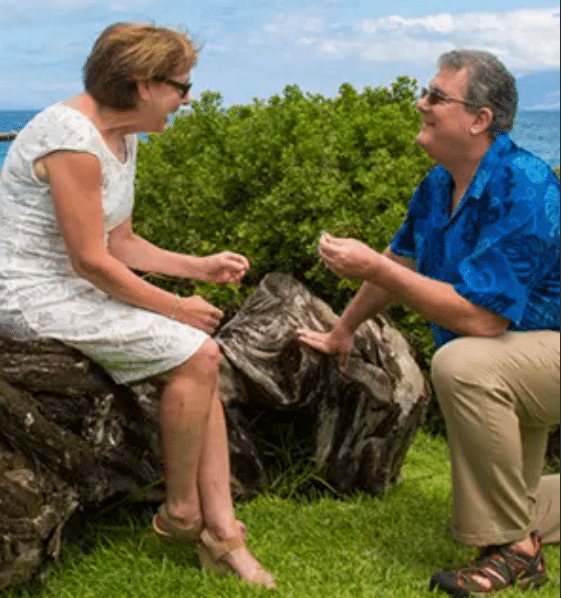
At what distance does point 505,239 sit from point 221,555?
152 centimetres

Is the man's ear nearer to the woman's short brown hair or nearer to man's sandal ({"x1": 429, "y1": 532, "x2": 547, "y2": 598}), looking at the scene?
the woman's short brown hair

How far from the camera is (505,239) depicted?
4672 mm

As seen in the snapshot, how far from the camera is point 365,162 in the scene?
684 centimetres

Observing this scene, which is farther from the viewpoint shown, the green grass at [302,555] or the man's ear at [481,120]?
the man's ear at [481,120]

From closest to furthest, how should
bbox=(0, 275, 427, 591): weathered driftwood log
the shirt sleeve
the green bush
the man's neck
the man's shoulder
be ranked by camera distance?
bbox=(0, 275, 427, 591): weathered driftwood log, the shirt sleeve, the man's shoulder, the man's neck, the green bush

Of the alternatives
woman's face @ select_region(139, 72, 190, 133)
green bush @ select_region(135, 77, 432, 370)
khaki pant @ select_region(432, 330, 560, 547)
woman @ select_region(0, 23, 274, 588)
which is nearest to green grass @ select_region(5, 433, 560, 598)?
woman @ select_region(0, 23, 274, 588)

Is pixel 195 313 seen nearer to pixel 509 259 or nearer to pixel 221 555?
pixel 221 555

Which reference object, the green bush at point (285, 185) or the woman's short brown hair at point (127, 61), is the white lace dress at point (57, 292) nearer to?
the woman's short brown hair at point (127, 61)

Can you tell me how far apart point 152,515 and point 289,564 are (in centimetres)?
70

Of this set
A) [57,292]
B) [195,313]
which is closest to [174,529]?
[195,313]

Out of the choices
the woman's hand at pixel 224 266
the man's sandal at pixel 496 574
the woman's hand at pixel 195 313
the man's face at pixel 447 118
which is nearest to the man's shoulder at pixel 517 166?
the man's face at pixel 447 118

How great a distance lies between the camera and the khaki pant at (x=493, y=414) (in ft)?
15.4

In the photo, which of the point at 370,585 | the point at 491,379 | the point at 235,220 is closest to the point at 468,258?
the point at 491,379

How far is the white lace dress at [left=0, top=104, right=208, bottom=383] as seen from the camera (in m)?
4.52
